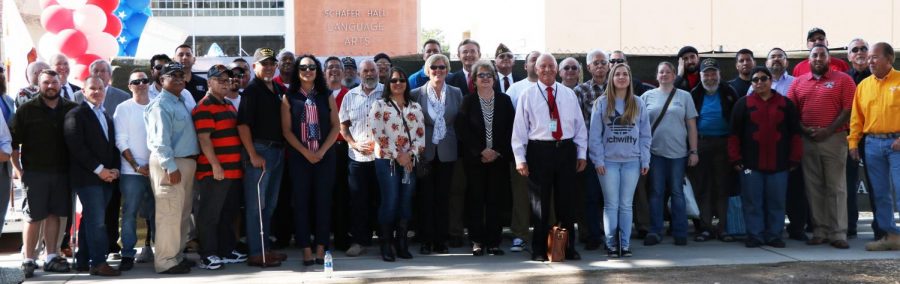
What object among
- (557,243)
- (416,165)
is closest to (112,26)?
(416,165)

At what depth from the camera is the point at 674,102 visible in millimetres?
8203

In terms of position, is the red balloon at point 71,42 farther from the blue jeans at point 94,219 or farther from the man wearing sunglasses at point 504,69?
the man wearing sunglasses at point 504,69

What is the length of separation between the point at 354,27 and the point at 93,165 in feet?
62.4

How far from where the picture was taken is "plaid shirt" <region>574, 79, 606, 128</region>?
806 centimetres

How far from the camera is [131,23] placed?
45.1 ft

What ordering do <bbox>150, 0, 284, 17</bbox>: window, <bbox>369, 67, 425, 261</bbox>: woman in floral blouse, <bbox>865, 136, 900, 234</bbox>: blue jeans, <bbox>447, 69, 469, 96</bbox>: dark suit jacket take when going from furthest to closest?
<bbox>150, 0, 284, 17</bbox>: window → <bbox>447, 69, 469, 96</bbox>: dark suit jacket → <bbox>865, 136, 900, 234</bbox>: blue jeans → <bbox>369, 67, 425, 261</bbox>: woman in floral blouse

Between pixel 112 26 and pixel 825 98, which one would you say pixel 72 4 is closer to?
pixel 112 26

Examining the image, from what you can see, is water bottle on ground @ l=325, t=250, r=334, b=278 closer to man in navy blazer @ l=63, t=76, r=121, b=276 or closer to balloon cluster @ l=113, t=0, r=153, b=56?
man in navy blazer @ l=63, t=76, r=121, b=276

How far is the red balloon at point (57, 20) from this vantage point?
11672 millimetres

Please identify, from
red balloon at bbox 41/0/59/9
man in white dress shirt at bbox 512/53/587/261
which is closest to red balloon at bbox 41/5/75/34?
red balloon at bbox 41/0/59/9

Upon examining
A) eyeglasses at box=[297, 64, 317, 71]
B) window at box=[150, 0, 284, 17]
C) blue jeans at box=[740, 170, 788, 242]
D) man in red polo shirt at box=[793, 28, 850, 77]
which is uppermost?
window at box=[150, 0, 284, 17]

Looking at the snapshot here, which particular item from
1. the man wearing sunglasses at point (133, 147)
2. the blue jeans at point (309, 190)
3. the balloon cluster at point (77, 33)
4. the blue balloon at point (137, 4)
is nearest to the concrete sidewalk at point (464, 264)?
the blue jeans at point (309, 190)

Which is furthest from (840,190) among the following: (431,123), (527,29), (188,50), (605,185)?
(527,29)

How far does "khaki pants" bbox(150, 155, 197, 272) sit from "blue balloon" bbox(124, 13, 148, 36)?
7.42 meters
